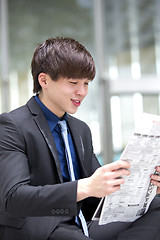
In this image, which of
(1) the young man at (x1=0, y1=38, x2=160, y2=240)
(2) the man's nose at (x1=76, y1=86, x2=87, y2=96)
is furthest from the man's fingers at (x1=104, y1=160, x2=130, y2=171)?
(2) the man's nose at (x1=76, y1=86, x2=87, y2=96)

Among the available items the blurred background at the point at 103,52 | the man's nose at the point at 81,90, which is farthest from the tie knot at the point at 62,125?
the blurred background at the point at 103,52

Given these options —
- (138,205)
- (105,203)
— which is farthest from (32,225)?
(138,205)

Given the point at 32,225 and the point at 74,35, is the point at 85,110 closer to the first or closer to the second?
the point at 74,35

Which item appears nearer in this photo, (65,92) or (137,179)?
(137,179)

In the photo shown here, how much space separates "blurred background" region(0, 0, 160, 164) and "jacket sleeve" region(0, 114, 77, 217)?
8.50ft

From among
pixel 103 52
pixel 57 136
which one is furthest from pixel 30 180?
pixel 103 52

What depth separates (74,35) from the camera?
3738 millimetres

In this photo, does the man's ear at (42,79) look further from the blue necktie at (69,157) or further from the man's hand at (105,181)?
the man's hand at (105,181)

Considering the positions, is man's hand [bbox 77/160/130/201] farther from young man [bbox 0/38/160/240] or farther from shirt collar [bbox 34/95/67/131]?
shirt collar [bbox 34/95/67/131]

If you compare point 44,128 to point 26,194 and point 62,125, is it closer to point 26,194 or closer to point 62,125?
point 62,125

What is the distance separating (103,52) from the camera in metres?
3.67

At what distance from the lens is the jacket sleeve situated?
3.00 feet

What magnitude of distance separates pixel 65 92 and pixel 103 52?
2651 mm

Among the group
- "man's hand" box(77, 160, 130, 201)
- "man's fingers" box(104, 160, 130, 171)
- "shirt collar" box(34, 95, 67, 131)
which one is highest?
"shirt collar" box(34, 95, 67, 131)
